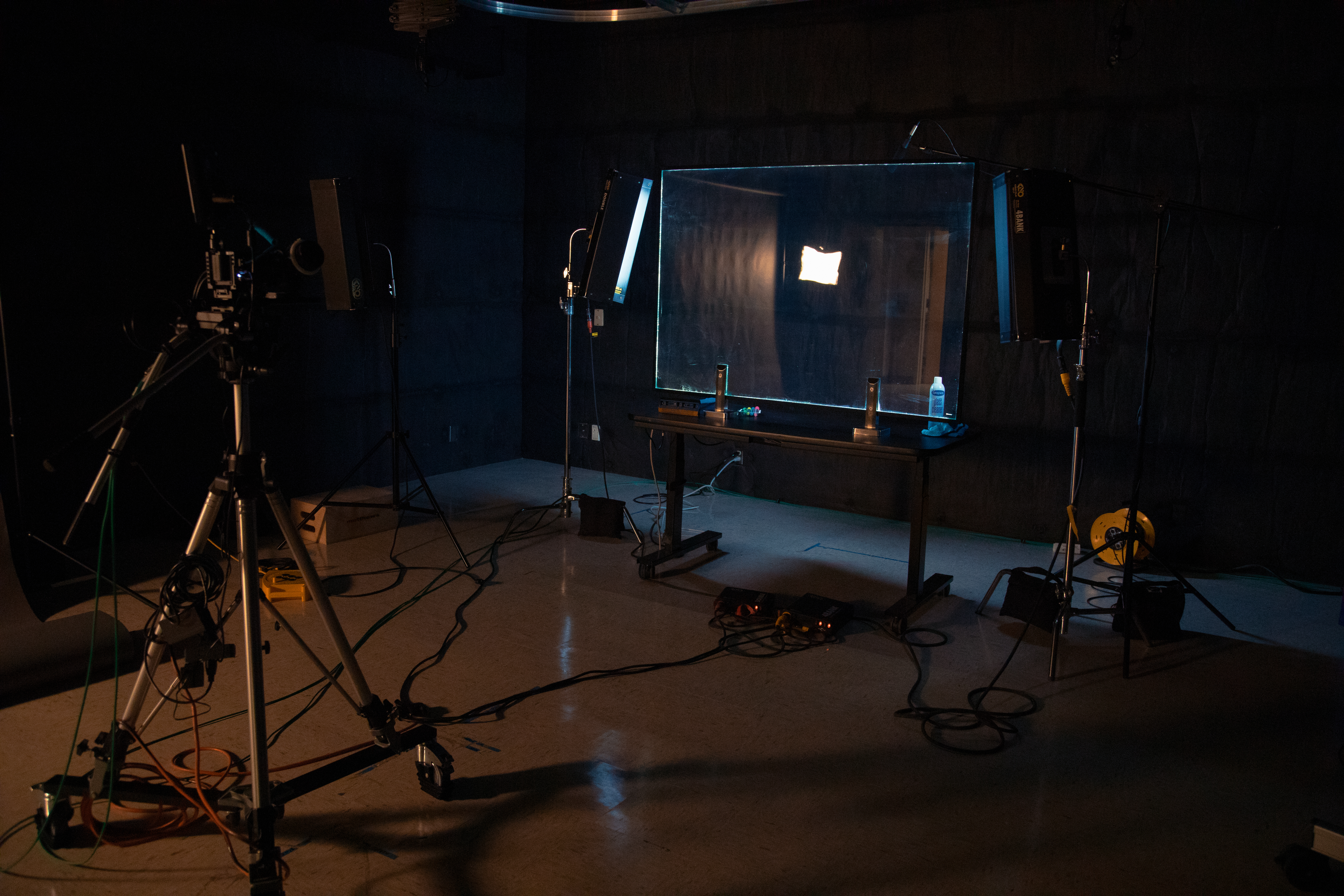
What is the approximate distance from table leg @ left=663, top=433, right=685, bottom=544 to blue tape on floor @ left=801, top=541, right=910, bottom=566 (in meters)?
0.74

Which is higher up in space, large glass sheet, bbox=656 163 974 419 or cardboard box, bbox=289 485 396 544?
large glass sheet, bbox=656 163 974 419

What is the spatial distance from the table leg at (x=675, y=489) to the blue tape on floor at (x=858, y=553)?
2.42 ft

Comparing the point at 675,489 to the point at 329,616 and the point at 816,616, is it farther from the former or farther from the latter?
the point at 329,616

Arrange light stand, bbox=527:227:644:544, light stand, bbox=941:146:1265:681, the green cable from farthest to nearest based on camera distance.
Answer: light stand, bbox=527:227:644:544 < light stand, bbox=941:146:1265:681 < the green cable

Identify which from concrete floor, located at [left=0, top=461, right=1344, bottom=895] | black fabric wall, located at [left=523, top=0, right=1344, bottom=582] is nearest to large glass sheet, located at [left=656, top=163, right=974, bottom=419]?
black fabric wall, located at [left=523, top=0, right=1344, bottom=582]

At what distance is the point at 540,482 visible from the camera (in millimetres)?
6508

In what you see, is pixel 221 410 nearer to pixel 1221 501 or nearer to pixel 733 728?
pixel 733 728

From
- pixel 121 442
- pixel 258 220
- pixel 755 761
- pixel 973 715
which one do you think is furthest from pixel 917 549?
pixel 258 220

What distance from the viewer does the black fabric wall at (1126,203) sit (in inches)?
177

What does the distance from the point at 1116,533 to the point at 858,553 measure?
1.28 meters

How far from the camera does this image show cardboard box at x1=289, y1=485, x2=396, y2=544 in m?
4.96

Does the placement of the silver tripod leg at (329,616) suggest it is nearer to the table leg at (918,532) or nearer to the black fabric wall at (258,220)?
the black fabric wall at (258,220)

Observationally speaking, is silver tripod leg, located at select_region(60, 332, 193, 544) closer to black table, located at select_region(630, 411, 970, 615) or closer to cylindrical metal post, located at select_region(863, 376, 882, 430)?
black table, located at select_region(630, 411, 970, 615)

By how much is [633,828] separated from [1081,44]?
454cm
